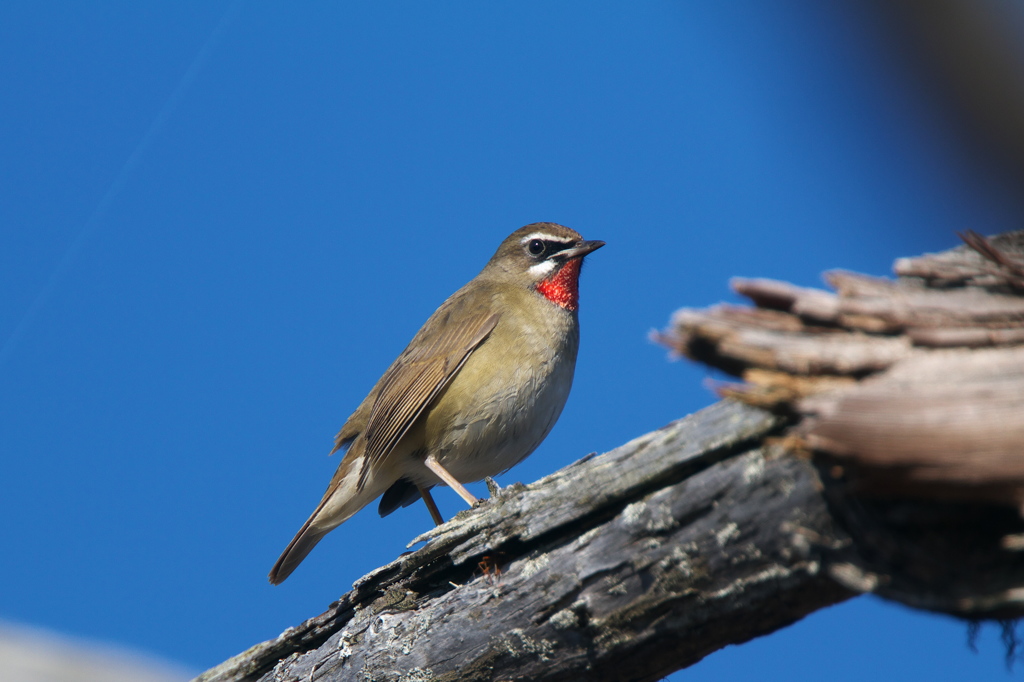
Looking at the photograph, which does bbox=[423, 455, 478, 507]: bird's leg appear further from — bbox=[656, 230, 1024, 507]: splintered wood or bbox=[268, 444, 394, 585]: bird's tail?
bbox=[656, 230, 1024, 507]: splintered wood

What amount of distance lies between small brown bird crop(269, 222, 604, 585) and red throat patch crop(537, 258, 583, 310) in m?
0.03

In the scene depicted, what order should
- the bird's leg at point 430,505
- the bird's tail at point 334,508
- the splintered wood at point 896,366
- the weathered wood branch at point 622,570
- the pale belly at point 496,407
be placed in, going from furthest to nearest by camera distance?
the bird's leg at point 430,505 < the bird's tail at point 334,508 < the pale belly at point 496,407 < the weathered wood branch at point 622,570 < the splintered wood at point 896,366

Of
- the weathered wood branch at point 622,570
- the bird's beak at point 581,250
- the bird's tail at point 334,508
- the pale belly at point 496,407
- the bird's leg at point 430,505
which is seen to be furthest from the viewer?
the bird's beak at point 581,250

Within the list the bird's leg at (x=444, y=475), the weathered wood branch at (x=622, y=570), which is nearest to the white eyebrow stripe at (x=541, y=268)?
the bird's leg at (x=444, y=475)

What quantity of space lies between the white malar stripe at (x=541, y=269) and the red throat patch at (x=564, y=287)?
2.8 inches

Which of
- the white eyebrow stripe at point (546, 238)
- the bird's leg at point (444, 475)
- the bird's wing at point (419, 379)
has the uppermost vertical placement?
the white eyebrow stripe at point (546, 238)

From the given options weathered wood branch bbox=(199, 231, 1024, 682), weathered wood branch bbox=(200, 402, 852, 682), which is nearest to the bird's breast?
weathered wood branch bbox=(200, 402, 852, 682)

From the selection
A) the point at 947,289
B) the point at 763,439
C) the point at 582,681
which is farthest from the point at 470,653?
the point at 947,289

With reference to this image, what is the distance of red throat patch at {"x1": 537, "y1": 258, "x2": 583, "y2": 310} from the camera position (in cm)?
736

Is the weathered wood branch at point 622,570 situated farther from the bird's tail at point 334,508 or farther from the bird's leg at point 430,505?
the bird's leg at point 430,505

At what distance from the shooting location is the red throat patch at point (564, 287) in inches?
290

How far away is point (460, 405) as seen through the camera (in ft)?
21.2

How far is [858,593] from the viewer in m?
2.72

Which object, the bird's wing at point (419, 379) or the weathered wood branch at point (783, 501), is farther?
the bird's wing at point (419, 379)
